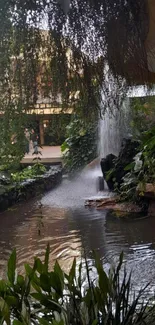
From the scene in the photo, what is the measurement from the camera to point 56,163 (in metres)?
9.66

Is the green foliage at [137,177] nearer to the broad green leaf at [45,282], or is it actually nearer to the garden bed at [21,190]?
the garden bed at [21,190]

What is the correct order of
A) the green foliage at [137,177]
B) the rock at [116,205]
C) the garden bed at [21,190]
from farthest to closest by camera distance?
the garden bed at [21,190] → the rock at [116,205] → the green foliage at [137,177]

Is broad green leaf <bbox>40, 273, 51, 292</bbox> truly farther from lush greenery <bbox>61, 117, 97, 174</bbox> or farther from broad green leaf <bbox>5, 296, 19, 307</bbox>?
lush greenery <bbox>61, 117, 97, 174</bbox>

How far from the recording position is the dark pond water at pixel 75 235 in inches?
138

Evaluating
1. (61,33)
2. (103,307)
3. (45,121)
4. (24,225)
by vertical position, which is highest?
(61,33)

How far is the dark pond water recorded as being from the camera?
350 centimetres

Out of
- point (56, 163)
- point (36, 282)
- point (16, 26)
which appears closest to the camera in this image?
point (16, 26)

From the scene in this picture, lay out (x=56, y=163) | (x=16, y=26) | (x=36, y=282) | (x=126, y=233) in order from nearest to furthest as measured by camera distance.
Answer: (x=16, y=26)
(x=36, y=282)
(x=126, y=233)
(x=56, y=163)

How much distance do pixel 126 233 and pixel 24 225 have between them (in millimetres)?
1265

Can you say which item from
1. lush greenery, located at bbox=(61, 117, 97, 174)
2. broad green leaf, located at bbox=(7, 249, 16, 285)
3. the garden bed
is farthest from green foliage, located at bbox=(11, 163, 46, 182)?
lush greenery, located at bbox=(61, 117, 97, 174)

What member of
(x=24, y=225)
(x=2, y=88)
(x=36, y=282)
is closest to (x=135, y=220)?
(x=24, y=225)

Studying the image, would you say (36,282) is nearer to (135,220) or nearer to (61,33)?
(61,33)

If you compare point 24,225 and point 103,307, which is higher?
point 103,307

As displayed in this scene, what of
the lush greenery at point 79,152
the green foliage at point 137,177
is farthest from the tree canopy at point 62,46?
the lush greenery at point 79,152
